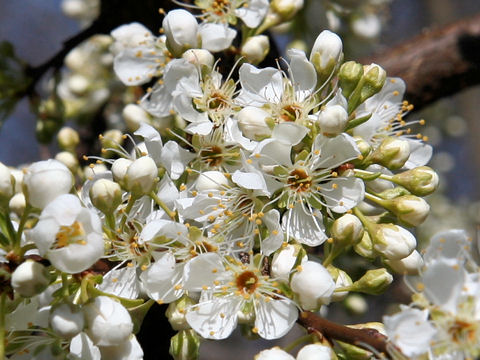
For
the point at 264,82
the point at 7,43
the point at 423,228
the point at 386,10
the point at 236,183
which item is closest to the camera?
the point at 236,183

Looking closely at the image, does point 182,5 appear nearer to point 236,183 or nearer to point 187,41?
point 187,41

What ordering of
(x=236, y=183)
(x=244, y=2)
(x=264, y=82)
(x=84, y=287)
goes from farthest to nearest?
(x=244, y=2) < (x=264, y=82) < (x=236, y=183) < (x=84, y=287)

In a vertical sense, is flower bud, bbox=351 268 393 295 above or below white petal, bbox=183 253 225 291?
above

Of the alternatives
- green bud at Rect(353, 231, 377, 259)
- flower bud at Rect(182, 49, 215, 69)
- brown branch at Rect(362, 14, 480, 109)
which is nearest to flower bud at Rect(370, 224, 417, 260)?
green bud at Rect(353, 231, 377, 259)

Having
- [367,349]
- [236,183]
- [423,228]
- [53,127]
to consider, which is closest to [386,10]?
[423,228]

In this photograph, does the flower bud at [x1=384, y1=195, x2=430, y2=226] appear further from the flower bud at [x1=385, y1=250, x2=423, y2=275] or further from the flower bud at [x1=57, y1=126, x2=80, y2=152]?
the flower bud at [x1=57, y1=126, x2=80, y2=152]

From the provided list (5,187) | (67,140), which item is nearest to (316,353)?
(5,187)
